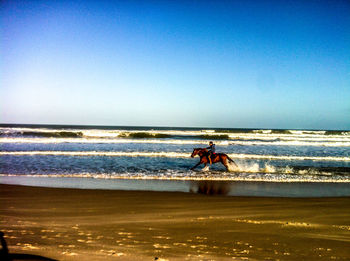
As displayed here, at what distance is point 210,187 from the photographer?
427 inches

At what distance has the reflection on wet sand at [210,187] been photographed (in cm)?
992

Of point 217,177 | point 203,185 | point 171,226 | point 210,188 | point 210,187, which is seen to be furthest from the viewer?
point 217,177

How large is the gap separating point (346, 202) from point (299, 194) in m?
1.55

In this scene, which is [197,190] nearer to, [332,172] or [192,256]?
[192,256]

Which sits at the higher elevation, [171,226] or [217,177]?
[171,226]

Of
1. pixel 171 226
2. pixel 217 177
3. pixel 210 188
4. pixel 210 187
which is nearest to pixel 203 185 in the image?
pixel 210 187

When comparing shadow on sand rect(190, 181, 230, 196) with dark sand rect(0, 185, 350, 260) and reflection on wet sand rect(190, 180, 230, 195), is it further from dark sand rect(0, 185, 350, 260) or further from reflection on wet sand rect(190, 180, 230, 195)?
dark sand rect(0, 185, 350, 260)

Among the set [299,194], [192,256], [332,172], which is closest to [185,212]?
[192,256]

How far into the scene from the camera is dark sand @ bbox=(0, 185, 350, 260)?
4629mm

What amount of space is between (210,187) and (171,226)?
5044 millimetres

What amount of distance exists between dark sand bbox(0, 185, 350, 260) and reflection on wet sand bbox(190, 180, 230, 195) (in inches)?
35.0

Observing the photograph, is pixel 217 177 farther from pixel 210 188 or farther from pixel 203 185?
pixel 210 188

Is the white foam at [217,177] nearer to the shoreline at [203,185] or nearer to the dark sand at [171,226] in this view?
the shoreline at [203,185]

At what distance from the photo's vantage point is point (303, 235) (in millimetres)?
5566
